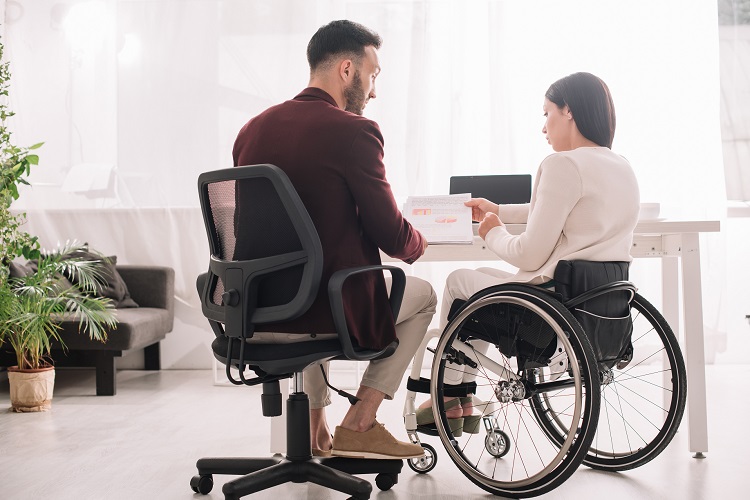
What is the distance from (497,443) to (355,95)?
3.75 ft

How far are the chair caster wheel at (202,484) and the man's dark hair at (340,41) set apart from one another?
1.13 m

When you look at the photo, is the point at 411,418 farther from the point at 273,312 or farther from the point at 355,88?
the point at 355,88

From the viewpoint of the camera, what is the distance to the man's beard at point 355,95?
2100mm

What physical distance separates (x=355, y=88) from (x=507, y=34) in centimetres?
272

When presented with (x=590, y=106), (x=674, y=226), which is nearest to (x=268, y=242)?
(x=590, y=106)

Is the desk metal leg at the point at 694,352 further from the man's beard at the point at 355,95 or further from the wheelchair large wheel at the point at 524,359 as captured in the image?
the man's beard at the point at 355,95

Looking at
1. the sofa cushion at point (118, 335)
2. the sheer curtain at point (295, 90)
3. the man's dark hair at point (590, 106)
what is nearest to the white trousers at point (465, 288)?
the man's dark hair at point (590, 106)

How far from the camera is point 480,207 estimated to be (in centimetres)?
249

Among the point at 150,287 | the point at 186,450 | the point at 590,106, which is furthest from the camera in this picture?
the point at 150,287

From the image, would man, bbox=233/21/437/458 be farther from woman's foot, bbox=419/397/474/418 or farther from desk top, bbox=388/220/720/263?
desk top, bbox=388/220/720/263

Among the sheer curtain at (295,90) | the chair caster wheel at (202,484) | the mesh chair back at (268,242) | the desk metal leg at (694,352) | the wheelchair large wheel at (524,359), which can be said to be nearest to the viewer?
the mesh chair back at (268,242)

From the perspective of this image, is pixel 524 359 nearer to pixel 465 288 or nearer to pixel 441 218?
pixel 465 288

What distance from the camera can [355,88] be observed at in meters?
2.10

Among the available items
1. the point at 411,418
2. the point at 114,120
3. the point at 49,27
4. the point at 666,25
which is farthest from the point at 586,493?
the point at 49,27
